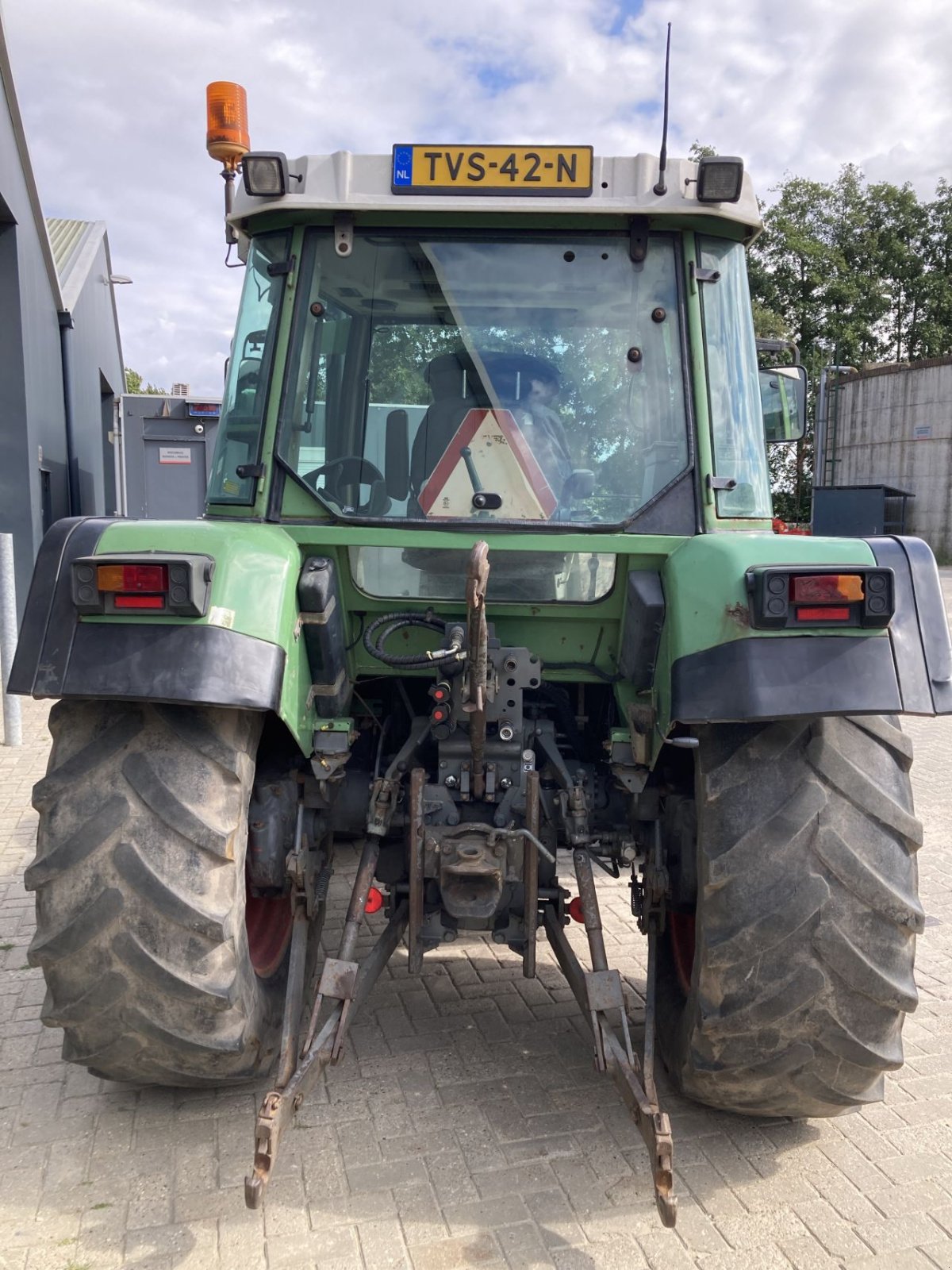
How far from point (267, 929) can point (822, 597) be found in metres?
2.09

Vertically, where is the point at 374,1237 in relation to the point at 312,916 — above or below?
below

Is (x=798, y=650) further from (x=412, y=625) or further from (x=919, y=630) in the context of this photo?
(x=412, y=625)

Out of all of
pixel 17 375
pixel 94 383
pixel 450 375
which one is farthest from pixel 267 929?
pixel 94 383

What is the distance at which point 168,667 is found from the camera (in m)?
2.42

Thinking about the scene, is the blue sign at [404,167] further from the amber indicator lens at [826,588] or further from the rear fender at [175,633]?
the amber indicator lens at [826,588]

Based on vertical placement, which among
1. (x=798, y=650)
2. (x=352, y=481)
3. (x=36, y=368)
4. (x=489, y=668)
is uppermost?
(x=36, y=368)

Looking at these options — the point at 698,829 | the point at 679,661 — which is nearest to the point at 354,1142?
the point at 698,829

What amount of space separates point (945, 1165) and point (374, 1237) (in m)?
1.55

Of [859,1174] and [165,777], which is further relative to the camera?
[859,1174]

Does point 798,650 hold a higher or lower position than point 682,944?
higher

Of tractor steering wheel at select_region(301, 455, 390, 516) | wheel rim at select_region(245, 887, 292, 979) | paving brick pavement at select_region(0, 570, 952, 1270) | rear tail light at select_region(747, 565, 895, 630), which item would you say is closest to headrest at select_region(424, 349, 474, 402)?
tractor steering wheel at select_region(301, 455, 390, 516)

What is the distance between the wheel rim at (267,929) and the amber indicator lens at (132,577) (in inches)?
49.2

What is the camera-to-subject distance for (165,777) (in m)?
2.52

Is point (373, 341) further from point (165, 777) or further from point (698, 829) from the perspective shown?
point (698, 829)
